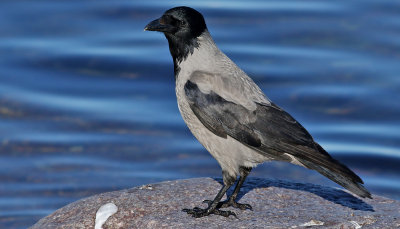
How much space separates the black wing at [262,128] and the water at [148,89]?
138 inches

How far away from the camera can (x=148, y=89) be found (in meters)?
12.5

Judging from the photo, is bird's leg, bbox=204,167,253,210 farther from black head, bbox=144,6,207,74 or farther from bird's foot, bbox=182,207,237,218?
black head, bbox=144,6,207,74

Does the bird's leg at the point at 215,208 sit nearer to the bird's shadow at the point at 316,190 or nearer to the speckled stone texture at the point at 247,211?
the speckled stone texture at the point at 247,211

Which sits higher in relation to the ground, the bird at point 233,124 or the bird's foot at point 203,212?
the bird at point 233,124

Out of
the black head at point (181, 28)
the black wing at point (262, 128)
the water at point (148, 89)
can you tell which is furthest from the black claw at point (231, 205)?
the water at point (148, 89)

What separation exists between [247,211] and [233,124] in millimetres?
774

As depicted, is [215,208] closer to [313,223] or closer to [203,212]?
[203,212]

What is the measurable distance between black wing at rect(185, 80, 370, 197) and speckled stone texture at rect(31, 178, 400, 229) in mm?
396

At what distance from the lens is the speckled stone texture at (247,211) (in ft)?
23.1

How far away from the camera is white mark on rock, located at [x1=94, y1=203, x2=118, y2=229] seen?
7198mm

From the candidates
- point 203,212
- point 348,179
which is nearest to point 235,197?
point 203,212

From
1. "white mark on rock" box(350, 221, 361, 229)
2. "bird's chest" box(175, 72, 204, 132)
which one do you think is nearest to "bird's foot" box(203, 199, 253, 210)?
"bird's chest" box(175, 72, 204, 132)

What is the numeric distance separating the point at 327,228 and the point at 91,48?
7456 mm

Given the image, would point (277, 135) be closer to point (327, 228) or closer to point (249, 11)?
point (327, 228)
